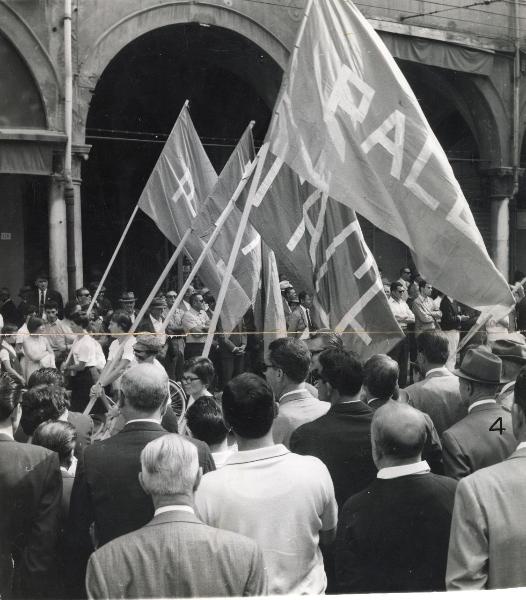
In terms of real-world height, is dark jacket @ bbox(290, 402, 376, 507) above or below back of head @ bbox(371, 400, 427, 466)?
below

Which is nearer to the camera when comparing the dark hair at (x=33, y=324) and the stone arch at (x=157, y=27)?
the dark hair at (x=33, y=324)

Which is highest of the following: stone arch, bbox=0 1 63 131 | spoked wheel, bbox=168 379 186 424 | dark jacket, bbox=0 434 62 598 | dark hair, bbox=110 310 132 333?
stone arch, bbox=0 1 63 131

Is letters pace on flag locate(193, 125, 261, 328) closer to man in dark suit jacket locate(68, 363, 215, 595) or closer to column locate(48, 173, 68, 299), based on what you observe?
man in dark suit jacket locate(68, 363, 215, 595)

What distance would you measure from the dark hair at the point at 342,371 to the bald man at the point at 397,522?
1.03 meters

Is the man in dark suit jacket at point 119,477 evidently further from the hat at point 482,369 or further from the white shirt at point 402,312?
the white shirt at point 402,312

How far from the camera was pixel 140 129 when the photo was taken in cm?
2012

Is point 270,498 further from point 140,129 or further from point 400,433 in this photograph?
point 140,129

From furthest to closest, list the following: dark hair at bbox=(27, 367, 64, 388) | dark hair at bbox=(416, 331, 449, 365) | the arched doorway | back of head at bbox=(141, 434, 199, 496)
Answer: the arched doorway → dark hair at bbox=(416, 331, 449, 365) → dark hair at bbox=(27, 367, 64, 388) → back of head at bbox=(141, 434, 199, 496)

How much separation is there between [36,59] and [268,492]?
12.2m

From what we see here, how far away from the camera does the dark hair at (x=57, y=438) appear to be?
4.23 m

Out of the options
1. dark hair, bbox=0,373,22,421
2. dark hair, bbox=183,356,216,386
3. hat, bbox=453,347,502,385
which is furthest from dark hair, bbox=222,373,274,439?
dark hair, bbox=183,356,216,386

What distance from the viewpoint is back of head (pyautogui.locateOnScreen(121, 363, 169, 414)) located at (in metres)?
3.97

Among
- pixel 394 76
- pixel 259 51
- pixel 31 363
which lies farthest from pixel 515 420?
pixel 259 51

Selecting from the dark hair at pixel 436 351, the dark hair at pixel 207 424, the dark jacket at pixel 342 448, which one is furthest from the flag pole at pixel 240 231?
the dark jacket at pixel 342 448
